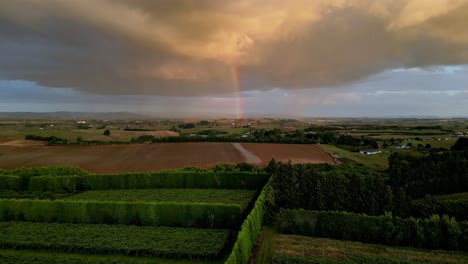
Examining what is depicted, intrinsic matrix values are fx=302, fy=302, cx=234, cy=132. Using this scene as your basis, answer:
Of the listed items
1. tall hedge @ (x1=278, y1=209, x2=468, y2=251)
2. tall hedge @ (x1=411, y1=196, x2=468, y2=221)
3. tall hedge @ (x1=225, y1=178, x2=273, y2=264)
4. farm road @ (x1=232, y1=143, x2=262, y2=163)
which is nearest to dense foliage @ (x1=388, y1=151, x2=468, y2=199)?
tall hedge @ (x1=411, y1=196, x2=468, y2=221)

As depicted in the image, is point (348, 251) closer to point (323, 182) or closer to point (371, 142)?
point (323, 182)

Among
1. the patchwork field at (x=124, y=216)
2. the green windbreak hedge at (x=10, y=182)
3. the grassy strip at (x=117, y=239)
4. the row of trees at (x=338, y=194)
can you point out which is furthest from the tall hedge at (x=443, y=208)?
the green windbreak hedge at (x=10, y=182)

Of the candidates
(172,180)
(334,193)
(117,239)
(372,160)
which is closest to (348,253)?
(334,193)

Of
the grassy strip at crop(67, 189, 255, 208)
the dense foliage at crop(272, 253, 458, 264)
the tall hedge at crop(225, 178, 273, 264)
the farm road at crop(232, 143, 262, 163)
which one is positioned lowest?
the grassy strip at crop(67, 189, 255, 208)

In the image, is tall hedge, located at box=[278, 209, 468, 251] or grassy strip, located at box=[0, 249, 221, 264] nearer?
grassy strip, located at box=[0, 249, 221, 264]

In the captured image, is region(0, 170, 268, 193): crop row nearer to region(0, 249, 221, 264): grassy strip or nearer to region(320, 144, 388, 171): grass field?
region(320, 144, 388, 171): grass field

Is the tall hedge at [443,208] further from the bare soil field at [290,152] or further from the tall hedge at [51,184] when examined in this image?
the tall hedge at [51,184]
